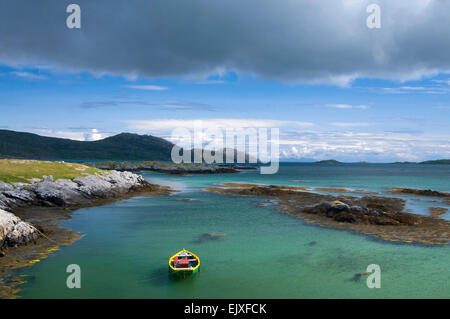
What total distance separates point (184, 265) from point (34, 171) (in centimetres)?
3950

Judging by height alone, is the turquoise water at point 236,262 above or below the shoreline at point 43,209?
below

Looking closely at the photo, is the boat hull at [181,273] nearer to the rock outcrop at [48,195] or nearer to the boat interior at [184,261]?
the boat interior at [184,261]

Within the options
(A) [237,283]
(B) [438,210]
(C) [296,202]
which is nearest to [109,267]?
(A) [237,283]

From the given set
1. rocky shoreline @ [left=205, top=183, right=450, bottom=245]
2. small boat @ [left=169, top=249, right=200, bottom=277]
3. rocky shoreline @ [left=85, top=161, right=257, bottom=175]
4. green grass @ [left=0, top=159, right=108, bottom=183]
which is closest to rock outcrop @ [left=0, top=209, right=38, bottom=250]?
small boat @ [left=169, top=249, right=200, bottom=277]

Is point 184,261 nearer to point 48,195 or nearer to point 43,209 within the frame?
point 43,209

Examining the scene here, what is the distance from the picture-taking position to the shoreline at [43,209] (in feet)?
64.2

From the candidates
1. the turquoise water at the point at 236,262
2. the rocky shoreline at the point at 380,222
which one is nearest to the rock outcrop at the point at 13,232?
the turquoise water at the point at 236,262

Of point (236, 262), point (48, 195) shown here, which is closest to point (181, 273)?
point (236, 262)

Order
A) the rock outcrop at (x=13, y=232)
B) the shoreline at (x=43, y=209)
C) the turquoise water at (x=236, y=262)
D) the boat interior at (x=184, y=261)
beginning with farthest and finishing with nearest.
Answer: the rock outcrop at (x=13, y=232)
the shoreline at (x=43, y=209)
the boat interior at (x=184, y=261)
the turquoise water at (x=236, y=262)

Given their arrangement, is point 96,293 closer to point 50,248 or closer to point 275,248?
point 50,248

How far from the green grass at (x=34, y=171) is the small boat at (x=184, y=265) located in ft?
108

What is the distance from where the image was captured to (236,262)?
67.1ft

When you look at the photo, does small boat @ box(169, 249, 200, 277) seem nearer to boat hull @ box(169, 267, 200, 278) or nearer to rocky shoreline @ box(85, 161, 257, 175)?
boat hull @ box(169, 267, 200, 278)

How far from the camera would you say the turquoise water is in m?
16.1
